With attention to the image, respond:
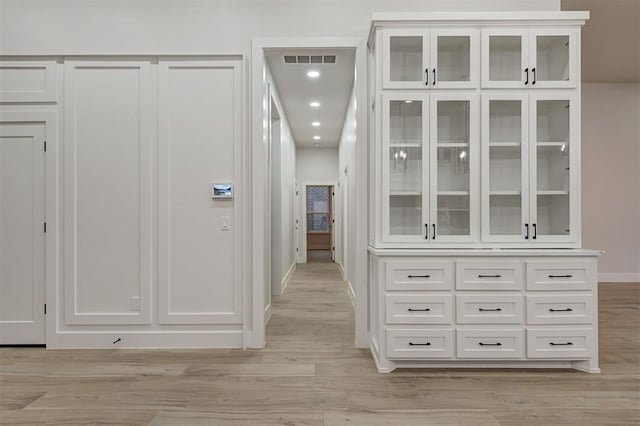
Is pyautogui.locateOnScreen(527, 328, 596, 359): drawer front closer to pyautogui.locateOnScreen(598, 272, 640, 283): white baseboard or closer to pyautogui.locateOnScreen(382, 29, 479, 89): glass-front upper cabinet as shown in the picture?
pyautogui.locateOnScreen(382, 29, 479, 89): glass-front upper cabinet

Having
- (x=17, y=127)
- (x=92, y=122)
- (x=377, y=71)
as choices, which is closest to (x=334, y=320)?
(x=377, y=71)

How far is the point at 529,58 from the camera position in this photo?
2.75m

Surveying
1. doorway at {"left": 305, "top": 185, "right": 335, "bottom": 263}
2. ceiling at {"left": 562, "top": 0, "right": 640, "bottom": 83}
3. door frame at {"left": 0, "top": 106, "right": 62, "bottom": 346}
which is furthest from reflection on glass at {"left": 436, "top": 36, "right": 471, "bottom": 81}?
doorway at {"left": 305, "top": 185, "right": 335, "bottom": 263}

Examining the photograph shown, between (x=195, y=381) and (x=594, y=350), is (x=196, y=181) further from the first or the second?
(x=594, y=350)

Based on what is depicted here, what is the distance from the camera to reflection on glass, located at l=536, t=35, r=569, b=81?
278cm

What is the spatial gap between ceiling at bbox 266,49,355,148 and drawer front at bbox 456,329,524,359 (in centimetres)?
239

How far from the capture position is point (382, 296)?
263 cm

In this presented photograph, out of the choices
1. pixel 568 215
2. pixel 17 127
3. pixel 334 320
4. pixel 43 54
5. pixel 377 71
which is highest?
pixel 43 54

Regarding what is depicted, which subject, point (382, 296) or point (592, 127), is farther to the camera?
point (592, 127)

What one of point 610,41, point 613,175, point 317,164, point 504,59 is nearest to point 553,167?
point 504,59

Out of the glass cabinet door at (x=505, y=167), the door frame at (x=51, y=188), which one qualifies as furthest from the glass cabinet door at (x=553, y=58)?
the door frame at (x=51, y=188)

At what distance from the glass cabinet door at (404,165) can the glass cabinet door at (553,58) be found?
86 cm

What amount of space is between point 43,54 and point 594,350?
4.75 meters

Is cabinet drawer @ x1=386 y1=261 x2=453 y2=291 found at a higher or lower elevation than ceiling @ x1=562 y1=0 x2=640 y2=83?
lower
